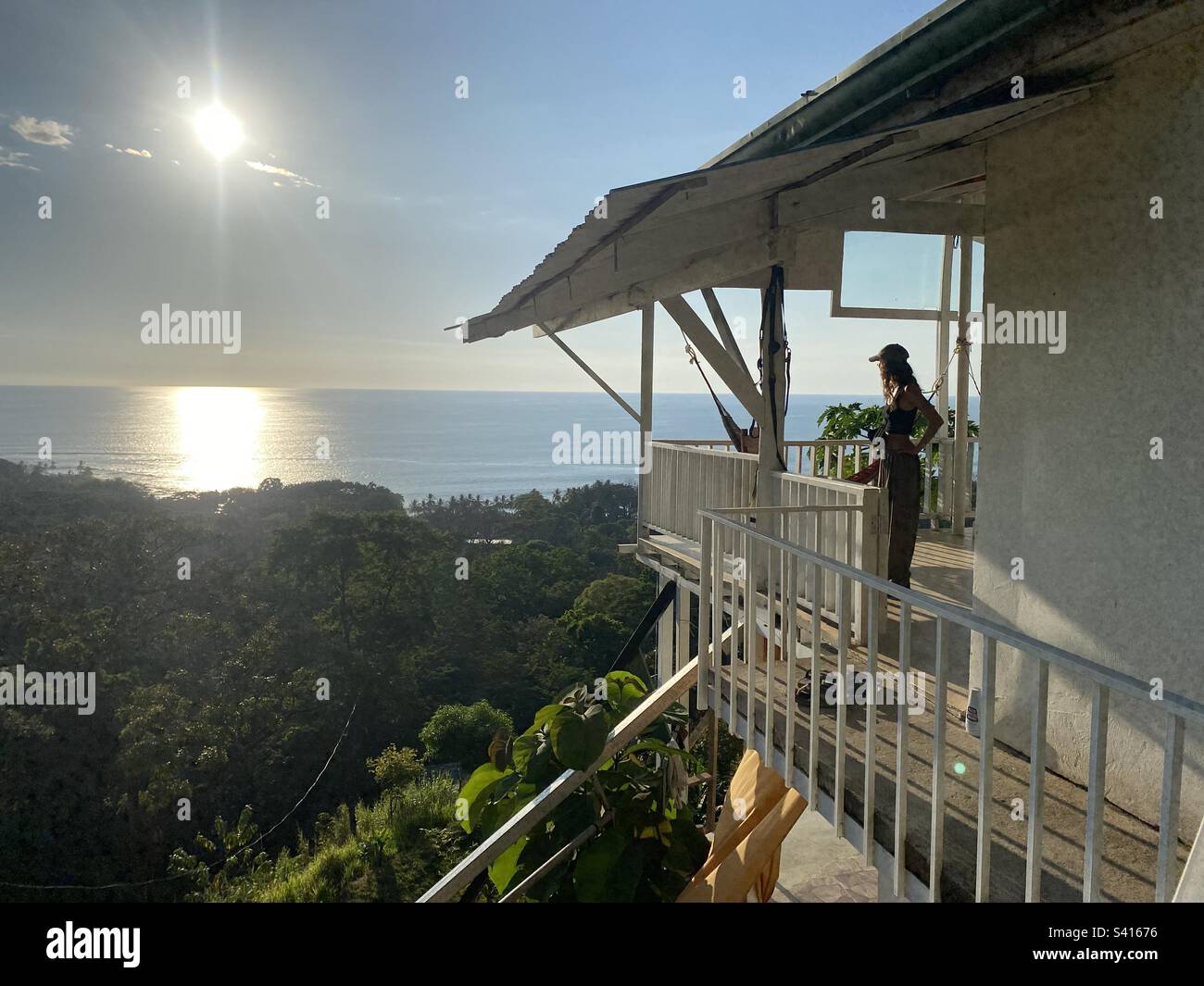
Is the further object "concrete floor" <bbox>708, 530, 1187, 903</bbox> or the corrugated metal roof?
the corrugated metal roof

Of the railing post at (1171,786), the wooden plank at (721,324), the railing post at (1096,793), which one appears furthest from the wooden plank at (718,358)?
the railing post at (1171,786)

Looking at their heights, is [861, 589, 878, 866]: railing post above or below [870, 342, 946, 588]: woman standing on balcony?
below

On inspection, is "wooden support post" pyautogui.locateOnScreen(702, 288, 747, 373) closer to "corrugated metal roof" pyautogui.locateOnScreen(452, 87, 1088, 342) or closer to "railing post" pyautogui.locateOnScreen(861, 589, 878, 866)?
"corrugated metal roof" pyautogui.locateOnScreen(452, 87, 1088, 342)

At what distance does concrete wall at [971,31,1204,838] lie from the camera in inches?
118

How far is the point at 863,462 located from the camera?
28.5 feet

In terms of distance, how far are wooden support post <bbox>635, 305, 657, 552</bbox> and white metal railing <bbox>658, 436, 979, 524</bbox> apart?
0.23 metres

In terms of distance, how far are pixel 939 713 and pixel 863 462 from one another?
6.40 meters

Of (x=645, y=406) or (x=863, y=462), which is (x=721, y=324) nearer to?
(x=645, y=406)

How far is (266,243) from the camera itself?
153ft

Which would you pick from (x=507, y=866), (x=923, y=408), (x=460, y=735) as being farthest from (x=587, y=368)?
(x=460, y=735)

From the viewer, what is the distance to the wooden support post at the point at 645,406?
7842 mm

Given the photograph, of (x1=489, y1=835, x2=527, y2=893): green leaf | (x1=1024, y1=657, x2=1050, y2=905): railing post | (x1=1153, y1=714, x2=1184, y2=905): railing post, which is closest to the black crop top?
(x1=1024, y1=657, x2=1050, y2=905): railing post
